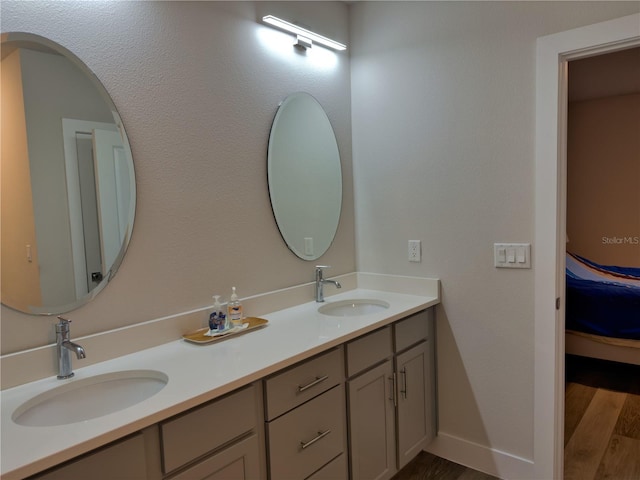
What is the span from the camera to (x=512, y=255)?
2088 millimetres

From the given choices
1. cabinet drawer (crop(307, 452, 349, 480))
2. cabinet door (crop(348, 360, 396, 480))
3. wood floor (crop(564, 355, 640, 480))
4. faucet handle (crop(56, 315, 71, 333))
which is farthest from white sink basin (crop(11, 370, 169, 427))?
wood floor (crop(564, 355, 640, 480))

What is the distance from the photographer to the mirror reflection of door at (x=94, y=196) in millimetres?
1510

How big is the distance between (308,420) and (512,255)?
47.6 inches

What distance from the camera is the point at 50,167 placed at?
1.45 metres

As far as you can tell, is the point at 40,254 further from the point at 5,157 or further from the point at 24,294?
the point at 5,157

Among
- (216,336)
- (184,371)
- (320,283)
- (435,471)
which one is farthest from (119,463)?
(435,471)

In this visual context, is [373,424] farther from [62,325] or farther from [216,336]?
[62,325]

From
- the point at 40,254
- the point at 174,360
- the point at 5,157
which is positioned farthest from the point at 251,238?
the point at 5,157

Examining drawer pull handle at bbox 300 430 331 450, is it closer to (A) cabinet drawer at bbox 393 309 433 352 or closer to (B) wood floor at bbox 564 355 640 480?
(A) cabinet drawer at bbox 393 309 433 352

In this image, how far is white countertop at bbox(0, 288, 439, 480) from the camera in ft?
3.36

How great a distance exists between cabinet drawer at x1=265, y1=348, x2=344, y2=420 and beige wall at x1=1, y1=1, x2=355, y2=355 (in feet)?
1.79

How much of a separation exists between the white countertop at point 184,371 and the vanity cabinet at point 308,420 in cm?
8

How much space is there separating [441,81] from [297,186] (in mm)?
912

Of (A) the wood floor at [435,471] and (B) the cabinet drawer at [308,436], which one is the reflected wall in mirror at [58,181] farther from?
(A) the wood floor at [435,471]
